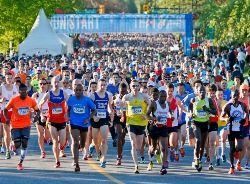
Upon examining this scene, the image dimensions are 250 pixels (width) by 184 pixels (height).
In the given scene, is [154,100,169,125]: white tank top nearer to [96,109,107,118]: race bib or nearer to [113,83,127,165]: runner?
[96,109,107,118]: race bib

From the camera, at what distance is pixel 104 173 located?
55.9 ft

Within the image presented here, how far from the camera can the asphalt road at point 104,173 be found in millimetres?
16047

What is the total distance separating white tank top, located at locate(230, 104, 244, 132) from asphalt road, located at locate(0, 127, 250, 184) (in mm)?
886

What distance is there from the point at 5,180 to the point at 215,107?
4458 millimetres

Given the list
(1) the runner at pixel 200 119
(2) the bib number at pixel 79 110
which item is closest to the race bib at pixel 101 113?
(2) the bib number at pixel 79 110

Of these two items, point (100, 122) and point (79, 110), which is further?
point (100, 122)

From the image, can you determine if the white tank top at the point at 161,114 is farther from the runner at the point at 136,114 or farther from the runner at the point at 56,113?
the runner at the point at 56,113

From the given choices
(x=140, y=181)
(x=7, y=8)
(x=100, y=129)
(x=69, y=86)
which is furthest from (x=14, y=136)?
(x=7, y=8)

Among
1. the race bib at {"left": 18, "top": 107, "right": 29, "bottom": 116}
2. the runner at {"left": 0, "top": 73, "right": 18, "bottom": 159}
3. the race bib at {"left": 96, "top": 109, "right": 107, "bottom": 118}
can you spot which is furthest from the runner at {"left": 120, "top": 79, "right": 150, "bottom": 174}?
the runner at {"left": 0, "top": 73, "right": 18, "bottom": 159}

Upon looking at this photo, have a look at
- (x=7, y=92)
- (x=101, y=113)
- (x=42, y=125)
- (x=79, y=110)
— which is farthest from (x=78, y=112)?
(x=7, y=92)

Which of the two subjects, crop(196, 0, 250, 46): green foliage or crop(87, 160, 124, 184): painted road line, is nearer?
crop(87, 160, 124, 184): painted road line

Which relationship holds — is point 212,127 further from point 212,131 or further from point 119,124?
point 119,124

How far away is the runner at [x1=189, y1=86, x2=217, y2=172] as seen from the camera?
17500 mm

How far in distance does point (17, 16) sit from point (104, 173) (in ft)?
159
